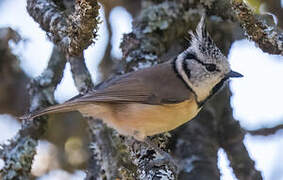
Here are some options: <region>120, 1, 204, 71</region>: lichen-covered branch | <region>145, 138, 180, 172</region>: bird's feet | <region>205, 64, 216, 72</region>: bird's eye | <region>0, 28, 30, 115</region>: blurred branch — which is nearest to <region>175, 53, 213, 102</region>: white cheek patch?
<region>205, 64, 216, 72</region>: bird's eye

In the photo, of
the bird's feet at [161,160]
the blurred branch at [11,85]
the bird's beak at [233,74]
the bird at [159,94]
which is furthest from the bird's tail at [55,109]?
the blurred branch at [11,85]

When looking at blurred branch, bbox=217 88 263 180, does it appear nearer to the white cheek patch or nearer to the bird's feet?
the white cheek patch

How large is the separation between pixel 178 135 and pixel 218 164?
1.28 ft

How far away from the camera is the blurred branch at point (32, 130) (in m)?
2.91

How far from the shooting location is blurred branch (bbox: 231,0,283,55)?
2518mm

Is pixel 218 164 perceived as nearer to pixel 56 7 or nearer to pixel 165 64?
pixel 165 64

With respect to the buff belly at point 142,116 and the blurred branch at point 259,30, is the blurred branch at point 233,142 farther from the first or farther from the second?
the blurred branch at point 259,30

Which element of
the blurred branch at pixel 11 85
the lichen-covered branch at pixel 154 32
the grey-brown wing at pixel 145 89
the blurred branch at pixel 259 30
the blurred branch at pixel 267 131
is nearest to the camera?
the blurred branch at pixel 259 30

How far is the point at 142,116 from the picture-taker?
3.17m

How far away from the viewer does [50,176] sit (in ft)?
13.5

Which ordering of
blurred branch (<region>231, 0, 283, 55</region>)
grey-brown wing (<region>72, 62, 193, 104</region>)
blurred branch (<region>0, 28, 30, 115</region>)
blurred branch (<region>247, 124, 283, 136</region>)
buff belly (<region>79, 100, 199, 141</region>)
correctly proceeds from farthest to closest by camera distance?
blurred branch (<region>0, 28, 30, 115</region>) < blurred branch (<region>247, 124, 283, 136</region>) < grey-brown wing (<region>72, 62, 193, 104</region>) < buff belly (<region>79, 100, 199, 141</region>) < blurred branch (<region>231, 0, 283, 55</region>)

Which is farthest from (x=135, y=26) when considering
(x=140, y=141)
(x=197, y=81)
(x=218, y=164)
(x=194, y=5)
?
(x=218, y=164)

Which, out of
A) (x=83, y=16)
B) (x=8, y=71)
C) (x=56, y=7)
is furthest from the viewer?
(x=8, y=71)

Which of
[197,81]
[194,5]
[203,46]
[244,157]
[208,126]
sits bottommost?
[244,157]
